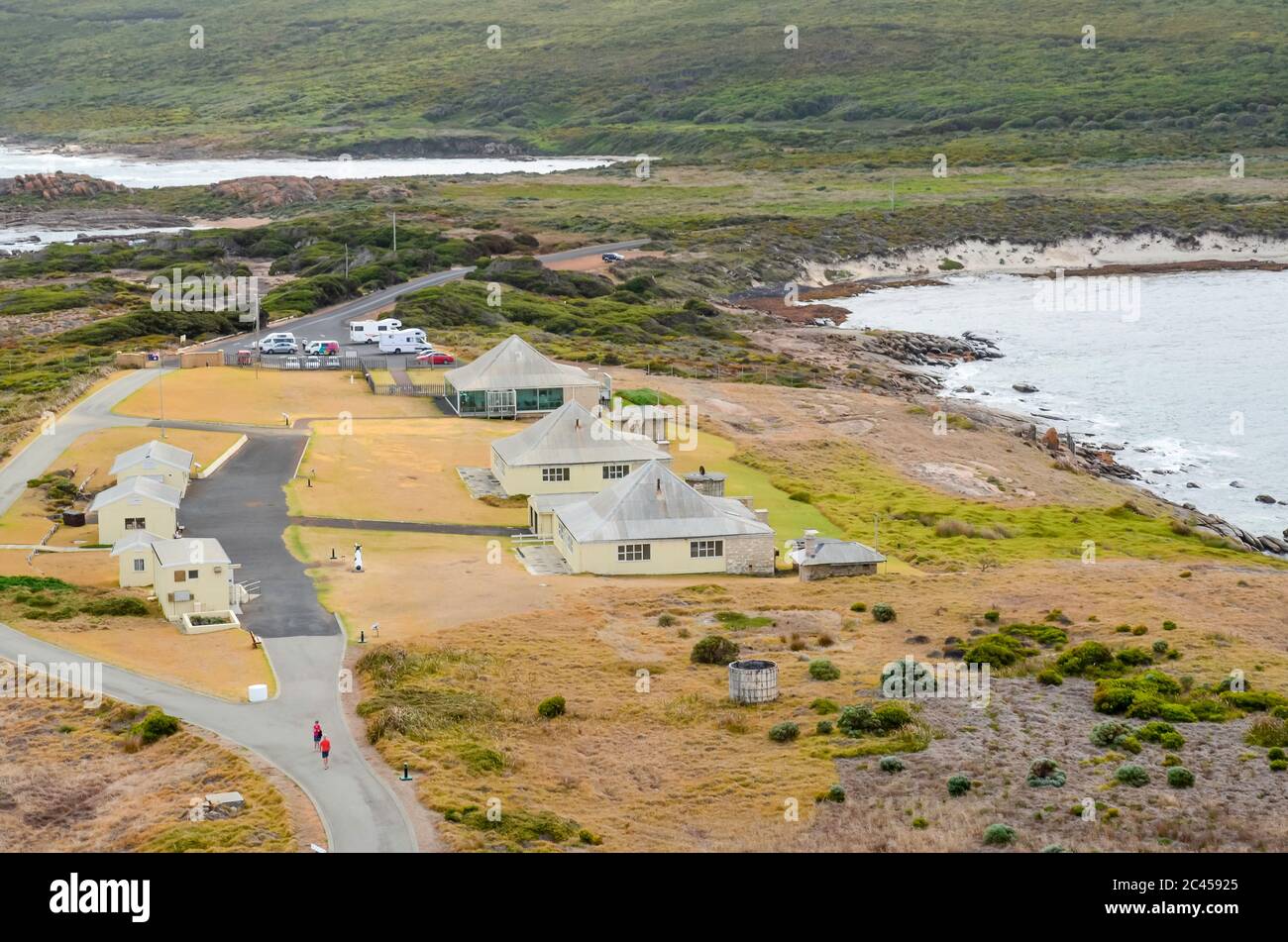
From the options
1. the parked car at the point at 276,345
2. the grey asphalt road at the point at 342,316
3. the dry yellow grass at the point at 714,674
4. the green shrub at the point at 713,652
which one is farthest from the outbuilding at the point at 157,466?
the grey asphalt road at the point at 342,316

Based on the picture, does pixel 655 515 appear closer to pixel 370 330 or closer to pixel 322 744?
pixel 322 744

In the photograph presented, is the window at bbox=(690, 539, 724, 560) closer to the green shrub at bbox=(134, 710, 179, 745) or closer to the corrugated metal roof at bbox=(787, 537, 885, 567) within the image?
the corrugated metal roof at bbox=(787, 537, 885, 567)

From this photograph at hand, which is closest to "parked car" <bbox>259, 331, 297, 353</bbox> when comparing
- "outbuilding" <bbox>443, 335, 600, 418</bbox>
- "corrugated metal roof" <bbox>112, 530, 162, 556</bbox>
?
"outbuilding" <bbox>443, 335, 600, 418</bbox>

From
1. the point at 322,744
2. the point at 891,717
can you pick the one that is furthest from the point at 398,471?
the point at 891,717

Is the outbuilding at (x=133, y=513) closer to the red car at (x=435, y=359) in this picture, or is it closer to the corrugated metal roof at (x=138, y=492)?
the corrugated metal roof at (x=138, y=492)
